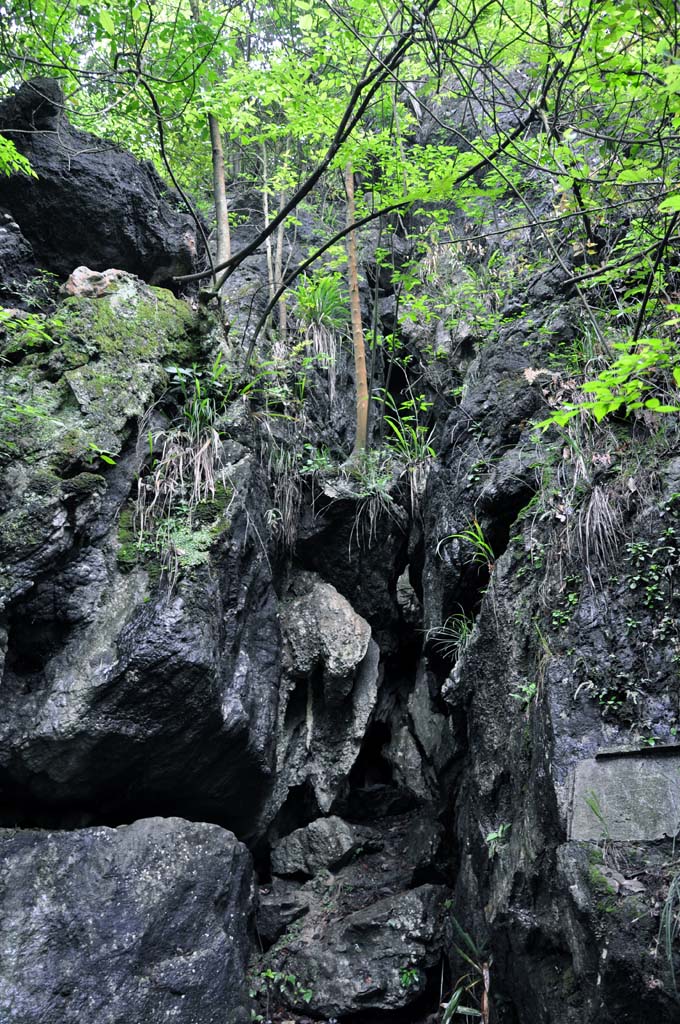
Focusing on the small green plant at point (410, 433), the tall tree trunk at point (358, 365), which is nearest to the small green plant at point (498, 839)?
the small green plant at point (410, 433)

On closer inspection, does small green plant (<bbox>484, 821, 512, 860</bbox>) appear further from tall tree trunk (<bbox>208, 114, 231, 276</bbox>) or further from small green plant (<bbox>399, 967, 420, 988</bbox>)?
tall tree trunk (<bbox>208, 114, 231, 276</bbox>)

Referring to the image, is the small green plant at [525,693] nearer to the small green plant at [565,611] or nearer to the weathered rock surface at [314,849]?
the small green plant at [565,611]

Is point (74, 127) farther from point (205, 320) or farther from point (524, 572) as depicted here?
point (524, 572)

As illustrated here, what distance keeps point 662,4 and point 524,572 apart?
314 cm

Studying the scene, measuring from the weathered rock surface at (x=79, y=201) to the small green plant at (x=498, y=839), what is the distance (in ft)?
17.6

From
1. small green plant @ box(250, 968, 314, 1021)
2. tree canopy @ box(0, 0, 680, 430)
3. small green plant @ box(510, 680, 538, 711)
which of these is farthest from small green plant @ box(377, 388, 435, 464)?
small green plant @ box(250, 968, 314, 1021)

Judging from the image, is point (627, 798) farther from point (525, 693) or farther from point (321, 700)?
point (321, 700)

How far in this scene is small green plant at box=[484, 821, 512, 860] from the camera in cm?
386

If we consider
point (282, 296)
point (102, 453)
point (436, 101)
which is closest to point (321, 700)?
point (102, 453)

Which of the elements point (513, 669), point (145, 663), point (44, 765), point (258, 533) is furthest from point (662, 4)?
point (44, 765)

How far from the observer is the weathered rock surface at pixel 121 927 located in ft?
10.9

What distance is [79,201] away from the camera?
580cm

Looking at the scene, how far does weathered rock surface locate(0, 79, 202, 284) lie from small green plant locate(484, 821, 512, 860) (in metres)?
5.37

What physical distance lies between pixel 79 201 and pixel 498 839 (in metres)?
5.97
